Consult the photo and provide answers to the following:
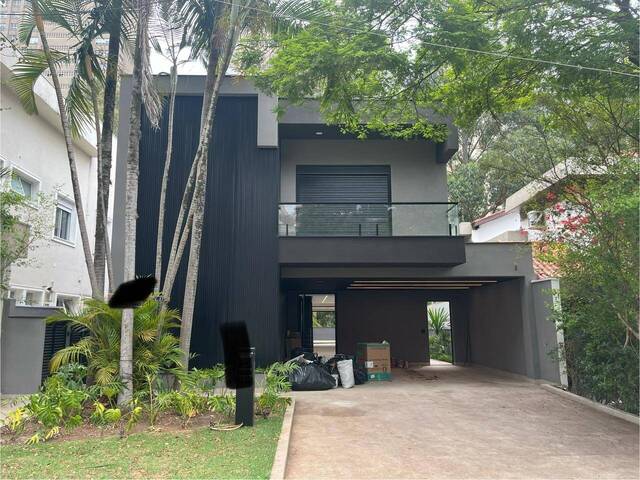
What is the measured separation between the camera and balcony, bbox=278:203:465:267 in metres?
10.8

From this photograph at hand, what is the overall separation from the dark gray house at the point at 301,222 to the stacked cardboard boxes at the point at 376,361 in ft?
5.79

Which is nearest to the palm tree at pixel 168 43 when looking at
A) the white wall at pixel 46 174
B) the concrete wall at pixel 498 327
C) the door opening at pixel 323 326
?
the white wall at pixel 46 174

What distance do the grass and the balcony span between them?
5.32m

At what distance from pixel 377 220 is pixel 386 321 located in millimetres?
6717

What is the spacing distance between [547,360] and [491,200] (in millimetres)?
13616

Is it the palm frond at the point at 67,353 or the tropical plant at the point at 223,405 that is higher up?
the palm frond at the point at 67,353

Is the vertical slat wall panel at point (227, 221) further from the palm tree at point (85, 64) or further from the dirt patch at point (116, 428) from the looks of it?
the dirt patch at point (116, 428)

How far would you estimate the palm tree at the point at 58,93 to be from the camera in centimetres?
718

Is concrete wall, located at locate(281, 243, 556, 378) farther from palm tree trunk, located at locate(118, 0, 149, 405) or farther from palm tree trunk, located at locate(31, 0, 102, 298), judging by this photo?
palm tree trunk, located at locate(31, 0, 102, 298)

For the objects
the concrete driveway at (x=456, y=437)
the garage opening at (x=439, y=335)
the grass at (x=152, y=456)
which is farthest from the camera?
the garage opening at (x=439, y=335)

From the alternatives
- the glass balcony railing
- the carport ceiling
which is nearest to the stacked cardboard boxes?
the carport ceiling

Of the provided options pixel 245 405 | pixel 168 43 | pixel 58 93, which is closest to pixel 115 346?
pixel 245 405

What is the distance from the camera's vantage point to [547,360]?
35.6 feet

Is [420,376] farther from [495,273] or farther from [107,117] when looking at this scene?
[107,117]
